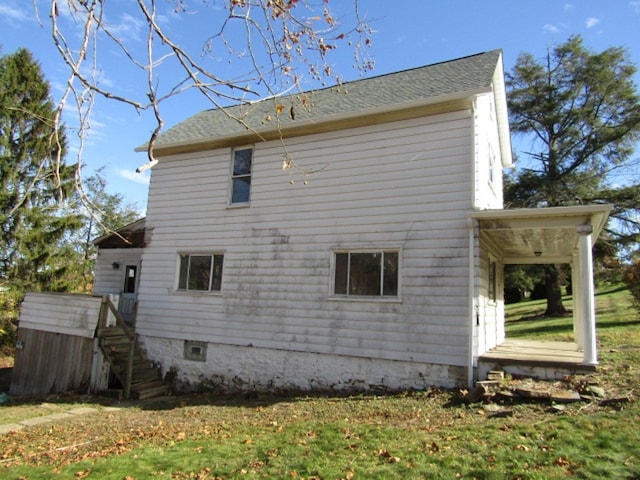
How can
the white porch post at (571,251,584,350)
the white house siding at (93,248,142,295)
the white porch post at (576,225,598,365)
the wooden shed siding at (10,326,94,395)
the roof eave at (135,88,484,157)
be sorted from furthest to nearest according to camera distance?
the white house siding at (93,248,142,295)
the wooden shed siding at (10,326,94,395)
the white porch post at (571,251,584,350)
the roof eave at (135,88,484,157)
the white porch post at (576,225,598,365)

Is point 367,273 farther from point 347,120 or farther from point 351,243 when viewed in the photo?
point 347,120

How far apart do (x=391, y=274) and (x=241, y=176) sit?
508 centimetres

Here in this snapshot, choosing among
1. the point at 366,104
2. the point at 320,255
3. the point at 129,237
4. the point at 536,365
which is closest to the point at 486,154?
the point at 366,104

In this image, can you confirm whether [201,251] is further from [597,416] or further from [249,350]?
[597,416]

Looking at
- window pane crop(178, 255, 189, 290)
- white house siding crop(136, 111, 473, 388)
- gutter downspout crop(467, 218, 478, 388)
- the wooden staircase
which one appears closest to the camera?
gutter downspout crop(467, 218, 478, 388)

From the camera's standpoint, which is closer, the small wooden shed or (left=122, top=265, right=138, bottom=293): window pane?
the small wooden shed

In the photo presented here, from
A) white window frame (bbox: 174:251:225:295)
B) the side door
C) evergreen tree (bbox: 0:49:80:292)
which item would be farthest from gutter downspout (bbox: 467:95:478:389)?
evergreen tree (bbox: 0:49:80:292)

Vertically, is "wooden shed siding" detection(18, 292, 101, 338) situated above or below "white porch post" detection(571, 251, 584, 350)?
below

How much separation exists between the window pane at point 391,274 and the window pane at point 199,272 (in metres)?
5.03

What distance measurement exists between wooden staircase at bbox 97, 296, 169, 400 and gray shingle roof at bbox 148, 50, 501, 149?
16.9 feet

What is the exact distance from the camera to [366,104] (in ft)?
35.8

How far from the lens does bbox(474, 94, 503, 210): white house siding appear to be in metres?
9.58

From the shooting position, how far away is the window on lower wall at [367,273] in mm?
9773

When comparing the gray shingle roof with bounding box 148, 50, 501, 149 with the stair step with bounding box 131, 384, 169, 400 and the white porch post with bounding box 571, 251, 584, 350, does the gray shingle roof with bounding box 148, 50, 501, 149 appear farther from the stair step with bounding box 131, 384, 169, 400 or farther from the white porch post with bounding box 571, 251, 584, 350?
the stair step with bounding box 131, 384, 169, 400
